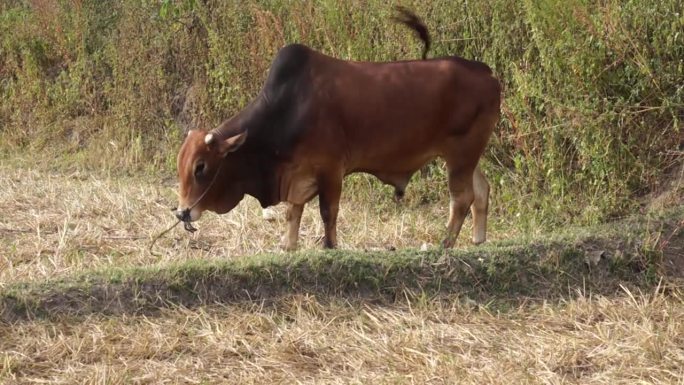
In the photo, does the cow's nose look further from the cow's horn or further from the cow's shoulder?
the cow's shoulder

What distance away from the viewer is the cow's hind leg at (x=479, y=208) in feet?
23.8

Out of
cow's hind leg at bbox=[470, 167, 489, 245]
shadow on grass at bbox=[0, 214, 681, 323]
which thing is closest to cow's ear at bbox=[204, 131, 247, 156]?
shadow on grass at bbox=[0, 214, 681, 323]

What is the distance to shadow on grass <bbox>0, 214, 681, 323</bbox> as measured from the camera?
5.60 metres

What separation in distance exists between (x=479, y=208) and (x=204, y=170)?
183 centimetres

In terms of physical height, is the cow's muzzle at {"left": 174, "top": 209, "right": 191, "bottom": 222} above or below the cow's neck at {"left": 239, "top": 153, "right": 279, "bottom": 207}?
below

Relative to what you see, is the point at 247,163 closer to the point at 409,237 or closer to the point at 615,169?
the point at 409,237

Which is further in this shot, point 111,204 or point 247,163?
point 111,204

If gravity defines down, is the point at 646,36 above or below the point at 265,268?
above

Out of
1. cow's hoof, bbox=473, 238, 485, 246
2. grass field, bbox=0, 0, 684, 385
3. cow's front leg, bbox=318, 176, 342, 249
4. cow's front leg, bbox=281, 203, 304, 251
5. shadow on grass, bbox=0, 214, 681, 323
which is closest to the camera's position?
grass field, bbox=0, 0, 684, 385

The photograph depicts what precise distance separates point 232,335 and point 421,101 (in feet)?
7.40

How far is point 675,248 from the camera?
625cm

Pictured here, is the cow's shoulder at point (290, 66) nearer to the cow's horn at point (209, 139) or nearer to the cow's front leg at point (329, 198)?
the cow's horn at point (209, 139)

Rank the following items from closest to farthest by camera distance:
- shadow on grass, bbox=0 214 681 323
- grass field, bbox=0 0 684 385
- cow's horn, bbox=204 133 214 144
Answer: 1. grass field, bbox=0 0 684 385
2. shadow on grass, bbox=0 214 681 323
3. cow's horn, bbox=204 133 214 144

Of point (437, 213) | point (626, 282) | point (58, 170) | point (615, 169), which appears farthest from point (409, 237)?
point (58, 170)
